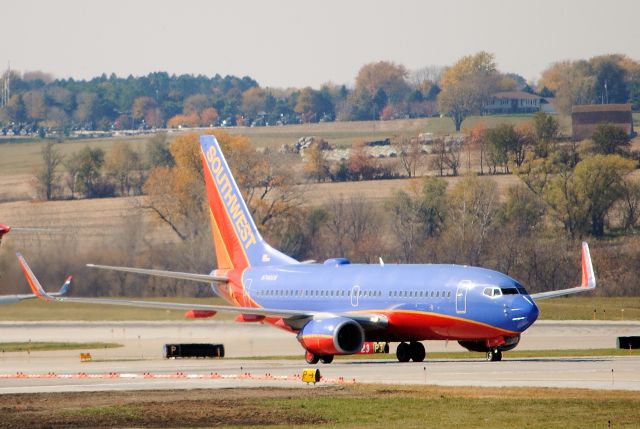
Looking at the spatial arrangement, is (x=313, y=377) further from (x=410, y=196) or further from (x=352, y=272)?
(x=410, y=196)

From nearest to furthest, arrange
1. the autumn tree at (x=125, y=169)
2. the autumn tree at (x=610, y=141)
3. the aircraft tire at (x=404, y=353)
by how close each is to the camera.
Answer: the aircraft tire at (x=404, y=353) → the autumn tree at (x=610, y=141) → the autumn tree at (x=125, y=169)

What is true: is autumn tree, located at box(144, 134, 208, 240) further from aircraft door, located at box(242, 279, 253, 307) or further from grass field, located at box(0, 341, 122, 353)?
aircraft door, located at box(242, 279, 253, 307)

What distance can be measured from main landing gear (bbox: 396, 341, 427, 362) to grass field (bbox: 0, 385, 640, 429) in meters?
13.6

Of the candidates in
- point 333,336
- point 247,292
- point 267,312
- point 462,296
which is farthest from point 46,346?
point 462,296

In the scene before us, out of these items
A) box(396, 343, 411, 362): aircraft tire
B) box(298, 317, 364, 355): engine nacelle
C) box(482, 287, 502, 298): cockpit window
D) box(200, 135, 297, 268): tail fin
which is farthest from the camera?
box(200, 135, 297, 268): tail fin

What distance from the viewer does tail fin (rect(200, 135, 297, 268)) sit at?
6762 cm

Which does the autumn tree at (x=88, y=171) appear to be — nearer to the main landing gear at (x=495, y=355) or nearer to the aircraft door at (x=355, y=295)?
the aircraft door at (x=355, y=295)

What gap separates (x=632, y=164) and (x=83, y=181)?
6347cm

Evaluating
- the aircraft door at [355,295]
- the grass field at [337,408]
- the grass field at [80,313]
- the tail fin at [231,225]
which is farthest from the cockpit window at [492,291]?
the grass field at [80,313]

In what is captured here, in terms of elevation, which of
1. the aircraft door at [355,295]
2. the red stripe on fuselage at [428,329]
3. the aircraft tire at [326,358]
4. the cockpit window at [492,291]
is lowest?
the aircraft tire at [326,358]

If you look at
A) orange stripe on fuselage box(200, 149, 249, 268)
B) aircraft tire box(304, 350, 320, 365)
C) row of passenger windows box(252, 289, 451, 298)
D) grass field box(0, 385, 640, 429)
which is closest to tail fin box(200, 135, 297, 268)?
orange stripe on fuselage box(200, 149, 249, 268)

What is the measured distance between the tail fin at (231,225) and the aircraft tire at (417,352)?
962cm

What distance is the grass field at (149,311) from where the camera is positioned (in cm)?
9125

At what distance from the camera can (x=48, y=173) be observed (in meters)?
166
